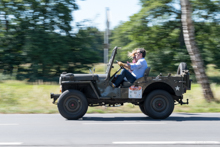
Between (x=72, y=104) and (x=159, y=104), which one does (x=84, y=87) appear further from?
(x=159, y=104)

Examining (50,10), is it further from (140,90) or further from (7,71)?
(140,90)

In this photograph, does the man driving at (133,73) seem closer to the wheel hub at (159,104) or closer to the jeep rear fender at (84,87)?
the jeep rear fender at (84,87)

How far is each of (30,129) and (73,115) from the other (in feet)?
4.59

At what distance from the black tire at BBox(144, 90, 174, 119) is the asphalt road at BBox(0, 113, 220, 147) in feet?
0.74

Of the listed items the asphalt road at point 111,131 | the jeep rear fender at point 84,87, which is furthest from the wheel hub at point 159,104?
the jeep rear fender at point 84,87

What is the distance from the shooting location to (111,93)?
324 inches

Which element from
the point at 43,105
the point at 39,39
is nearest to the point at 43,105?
the point at 43,105

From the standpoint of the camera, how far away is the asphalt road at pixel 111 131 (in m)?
5.59

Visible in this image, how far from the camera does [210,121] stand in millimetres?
7996

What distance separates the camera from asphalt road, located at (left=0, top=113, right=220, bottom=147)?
220 inches

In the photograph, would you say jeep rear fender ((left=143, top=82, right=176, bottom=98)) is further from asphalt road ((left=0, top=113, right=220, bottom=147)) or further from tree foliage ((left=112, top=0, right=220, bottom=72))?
tree foliage ((left=112, top=0, right=220, bottom=72))

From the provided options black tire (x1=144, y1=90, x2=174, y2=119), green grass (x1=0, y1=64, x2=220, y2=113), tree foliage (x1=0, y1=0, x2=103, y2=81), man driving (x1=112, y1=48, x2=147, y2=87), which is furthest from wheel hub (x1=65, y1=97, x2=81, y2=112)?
tree foliage (x1=0, y1=0, x2=103, y2=81)

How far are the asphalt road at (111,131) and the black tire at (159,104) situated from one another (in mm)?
224

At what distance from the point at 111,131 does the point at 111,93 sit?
5.80 feet
